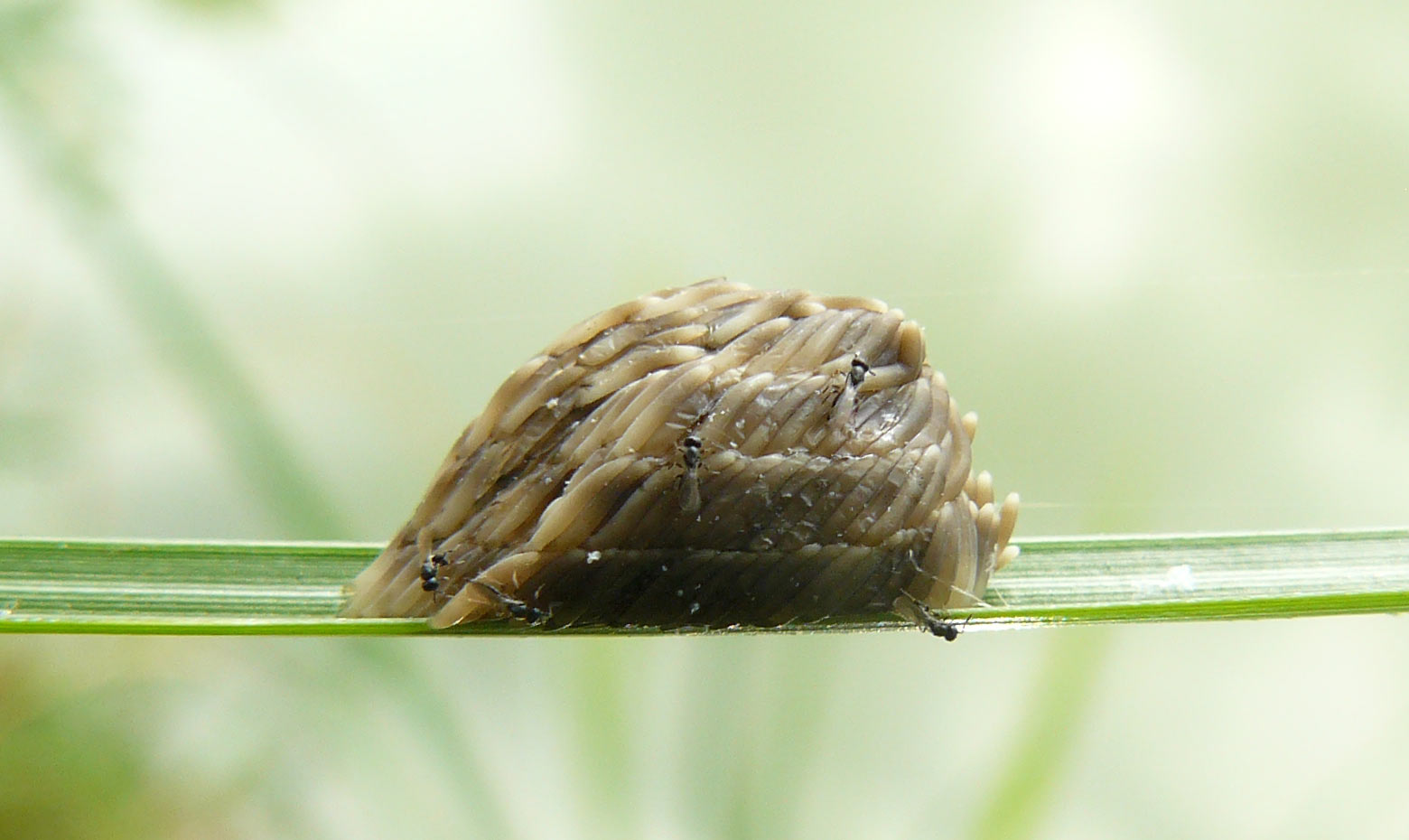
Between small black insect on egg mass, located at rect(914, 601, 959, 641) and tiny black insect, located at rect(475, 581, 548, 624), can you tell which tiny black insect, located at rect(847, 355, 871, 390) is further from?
tiny black insect, located at rect(475, 581, 548, 624)

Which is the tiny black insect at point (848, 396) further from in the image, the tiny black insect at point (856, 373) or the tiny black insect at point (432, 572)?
the tiny black insect at point (432, 572)

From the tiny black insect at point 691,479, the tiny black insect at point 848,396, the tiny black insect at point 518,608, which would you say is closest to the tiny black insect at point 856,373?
the tiny black insect at point 848,396

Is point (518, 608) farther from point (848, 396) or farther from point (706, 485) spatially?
point (848, 396)

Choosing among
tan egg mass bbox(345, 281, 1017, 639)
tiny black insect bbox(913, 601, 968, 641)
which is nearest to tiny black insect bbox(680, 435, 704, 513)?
tan egg mass bbox(345, 281, 1017, 639)

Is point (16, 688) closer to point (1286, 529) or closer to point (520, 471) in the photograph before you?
point (520, 471)

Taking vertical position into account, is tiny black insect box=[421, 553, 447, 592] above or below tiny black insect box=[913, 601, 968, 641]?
above

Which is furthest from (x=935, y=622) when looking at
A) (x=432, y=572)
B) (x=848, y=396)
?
(x=432, y=572)
